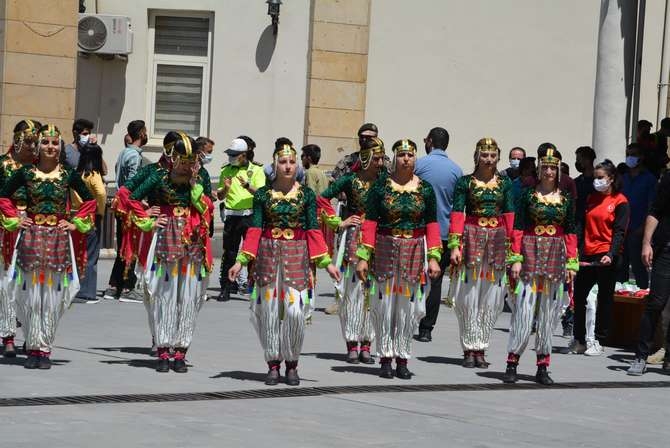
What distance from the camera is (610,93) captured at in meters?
20.1

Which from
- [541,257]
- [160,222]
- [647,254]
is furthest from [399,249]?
[647,254]

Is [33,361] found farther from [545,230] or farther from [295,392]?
[545,230]

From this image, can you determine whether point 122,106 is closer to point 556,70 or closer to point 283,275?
point 556,70

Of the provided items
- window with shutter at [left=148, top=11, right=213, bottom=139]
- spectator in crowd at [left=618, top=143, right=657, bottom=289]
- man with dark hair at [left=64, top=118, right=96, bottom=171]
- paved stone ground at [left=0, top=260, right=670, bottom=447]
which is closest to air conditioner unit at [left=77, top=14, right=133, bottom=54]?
window with shutter at [left=148, top=11, right=213, bottom=139]

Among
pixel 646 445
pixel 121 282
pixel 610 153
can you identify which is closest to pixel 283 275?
pixel 646 445

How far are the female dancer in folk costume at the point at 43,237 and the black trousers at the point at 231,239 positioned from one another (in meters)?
6.02

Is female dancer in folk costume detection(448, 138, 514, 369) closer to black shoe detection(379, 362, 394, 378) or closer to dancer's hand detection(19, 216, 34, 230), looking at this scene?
black shoe detection(379, 362, 394, 378)

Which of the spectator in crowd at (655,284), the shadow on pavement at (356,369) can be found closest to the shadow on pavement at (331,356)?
the shadow on pavement at (356,369)

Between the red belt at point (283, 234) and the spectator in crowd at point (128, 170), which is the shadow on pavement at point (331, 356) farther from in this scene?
the spectator in crowd at point (128, 170)

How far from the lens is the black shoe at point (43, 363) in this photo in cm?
1166

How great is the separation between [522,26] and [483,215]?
9.41m

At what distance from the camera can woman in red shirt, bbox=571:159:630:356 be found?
14219 mm

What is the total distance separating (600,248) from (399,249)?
3.01m

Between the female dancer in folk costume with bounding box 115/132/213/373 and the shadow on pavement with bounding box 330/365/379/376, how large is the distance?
1292mm
